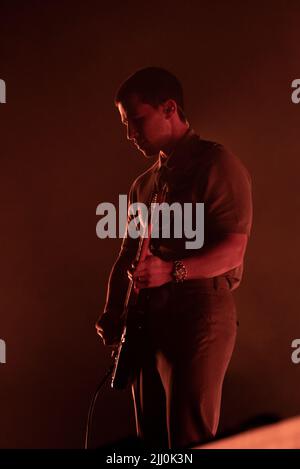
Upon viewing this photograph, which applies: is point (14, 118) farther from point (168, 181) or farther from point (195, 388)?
point (195, 388)

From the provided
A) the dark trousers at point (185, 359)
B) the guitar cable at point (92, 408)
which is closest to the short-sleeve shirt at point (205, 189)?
the dark trousers at point (185, 359)

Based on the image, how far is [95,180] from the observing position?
86.4 inches

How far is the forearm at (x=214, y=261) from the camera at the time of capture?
6.52 feet

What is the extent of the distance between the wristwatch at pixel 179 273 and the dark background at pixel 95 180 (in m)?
0.29

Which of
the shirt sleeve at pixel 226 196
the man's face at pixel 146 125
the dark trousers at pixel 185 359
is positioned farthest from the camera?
the man's face at pixel 146 125

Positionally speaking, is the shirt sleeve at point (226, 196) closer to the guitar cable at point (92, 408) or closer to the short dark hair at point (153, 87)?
the short dark hair at point (153, 87)

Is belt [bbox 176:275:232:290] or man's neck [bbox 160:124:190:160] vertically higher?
man's neck [bbox 160:124:190:160]

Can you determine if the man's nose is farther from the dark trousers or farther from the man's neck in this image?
the dark trousers

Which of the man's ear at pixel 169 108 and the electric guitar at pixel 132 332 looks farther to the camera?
Answer: the man's ear at pixel 169 108

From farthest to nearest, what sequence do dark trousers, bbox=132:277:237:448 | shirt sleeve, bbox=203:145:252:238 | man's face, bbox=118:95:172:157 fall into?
1. man's face, bbox=118:95:172:157
2. shirt sleeve, bbox=203:145:252:238
3. dark trousers, bbox=132:277:237:448

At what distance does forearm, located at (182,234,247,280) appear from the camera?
1.99 meters

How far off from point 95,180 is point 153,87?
0.40m

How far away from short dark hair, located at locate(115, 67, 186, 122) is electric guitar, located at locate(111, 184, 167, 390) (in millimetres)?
343

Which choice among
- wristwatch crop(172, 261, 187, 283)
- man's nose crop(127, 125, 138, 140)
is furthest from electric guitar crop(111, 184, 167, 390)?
man's nose crop(127, 125, 138, 140)
